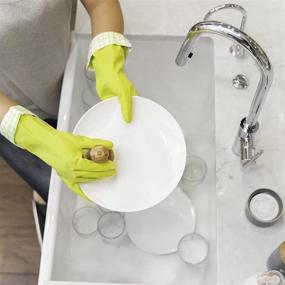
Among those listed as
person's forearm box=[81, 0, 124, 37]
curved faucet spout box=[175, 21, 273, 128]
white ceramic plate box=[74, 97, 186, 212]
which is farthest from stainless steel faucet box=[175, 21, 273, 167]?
person's forearm box=[81, 0, 124, 37]

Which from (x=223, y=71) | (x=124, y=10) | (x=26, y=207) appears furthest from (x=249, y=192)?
(x=26, y=207)

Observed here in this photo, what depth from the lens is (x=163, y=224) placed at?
46.0 inches

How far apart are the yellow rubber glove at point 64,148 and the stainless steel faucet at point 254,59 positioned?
259 millimetres

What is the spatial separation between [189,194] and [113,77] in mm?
377

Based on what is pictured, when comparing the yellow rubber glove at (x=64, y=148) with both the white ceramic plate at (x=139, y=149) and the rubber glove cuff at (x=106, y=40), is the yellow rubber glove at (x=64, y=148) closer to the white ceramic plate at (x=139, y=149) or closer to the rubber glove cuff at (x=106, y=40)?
the white ceramic plate at (x=139, y=149)

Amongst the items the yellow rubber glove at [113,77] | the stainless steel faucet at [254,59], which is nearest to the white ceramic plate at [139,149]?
the yellow rubber glove at [113,77]

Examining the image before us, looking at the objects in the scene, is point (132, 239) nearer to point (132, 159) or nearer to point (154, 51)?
point (132, 159)

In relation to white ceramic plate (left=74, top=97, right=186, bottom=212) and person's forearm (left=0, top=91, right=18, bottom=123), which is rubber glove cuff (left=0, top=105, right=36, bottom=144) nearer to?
person's forearm (left=0, top=91, right=18, bottom=123)

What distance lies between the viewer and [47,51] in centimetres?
108

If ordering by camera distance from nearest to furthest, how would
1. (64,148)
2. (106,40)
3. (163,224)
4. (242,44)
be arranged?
(242,44)
(64,148)
(106,40)
(163,224)

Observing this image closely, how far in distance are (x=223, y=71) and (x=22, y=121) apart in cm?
53

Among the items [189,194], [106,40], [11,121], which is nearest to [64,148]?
[11,121]

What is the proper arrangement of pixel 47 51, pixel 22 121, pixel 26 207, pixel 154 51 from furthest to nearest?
pixel 26 207
pixel 154 51
pixel 47 51
pixel 22 121

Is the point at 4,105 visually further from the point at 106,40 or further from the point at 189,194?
the point at 189,194
